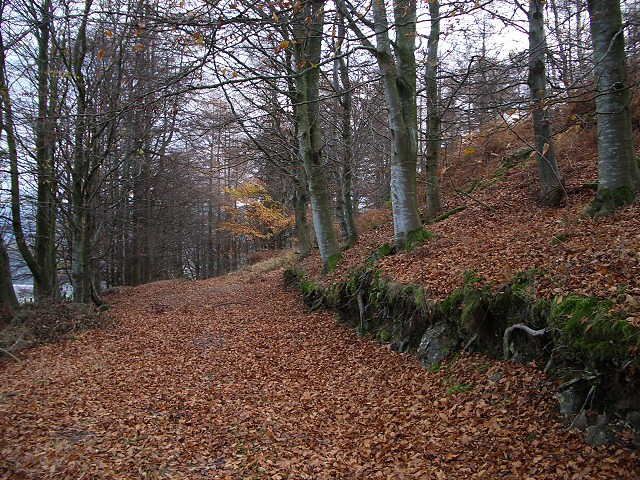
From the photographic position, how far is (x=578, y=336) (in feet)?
13.3

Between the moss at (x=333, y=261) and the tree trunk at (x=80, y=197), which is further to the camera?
the tree trunk at (x=80, y=197)

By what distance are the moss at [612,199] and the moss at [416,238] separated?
3.06 m

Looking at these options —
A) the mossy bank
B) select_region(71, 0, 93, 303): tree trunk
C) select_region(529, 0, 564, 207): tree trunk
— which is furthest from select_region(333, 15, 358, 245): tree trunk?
select_region(71, 0, 93, 303): tree trunk

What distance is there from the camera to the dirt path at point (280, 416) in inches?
158

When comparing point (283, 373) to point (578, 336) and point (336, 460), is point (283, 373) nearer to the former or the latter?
point (336, 460)

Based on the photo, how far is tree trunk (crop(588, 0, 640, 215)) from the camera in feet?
20.1

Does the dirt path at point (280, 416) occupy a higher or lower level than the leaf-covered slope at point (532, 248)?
lower

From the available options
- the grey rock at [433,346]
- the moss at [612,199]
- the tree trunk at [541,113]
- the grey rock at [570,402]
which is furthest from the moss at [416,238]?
the grey rock at [570,402]

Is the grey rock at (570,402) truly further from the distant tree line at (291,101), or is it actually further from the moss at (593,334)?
the distant tree line at (291,101)

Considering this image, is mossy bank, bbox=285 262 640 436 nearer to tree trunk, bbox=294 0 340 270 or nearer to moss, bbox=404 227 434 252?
moss, bbox=404 227 434 252

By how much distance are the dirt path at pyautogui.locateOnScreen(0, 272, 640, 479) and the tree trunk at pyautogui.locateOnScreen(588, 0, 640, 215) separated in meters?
3.40

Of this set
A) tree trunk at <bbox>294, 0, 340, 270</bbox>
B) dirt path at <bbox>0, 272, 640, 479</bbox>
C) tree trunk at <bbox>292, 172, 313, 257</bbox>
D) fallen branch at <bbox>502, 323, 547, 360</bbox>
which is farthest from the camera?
tree trunk at <bbox>292, 172, 313, 257</bbox>

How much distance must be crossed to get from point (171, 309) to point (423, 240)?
8.10 meters

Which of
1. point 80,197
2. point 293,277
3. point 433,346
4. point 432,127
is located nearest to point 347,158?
point 432,127
